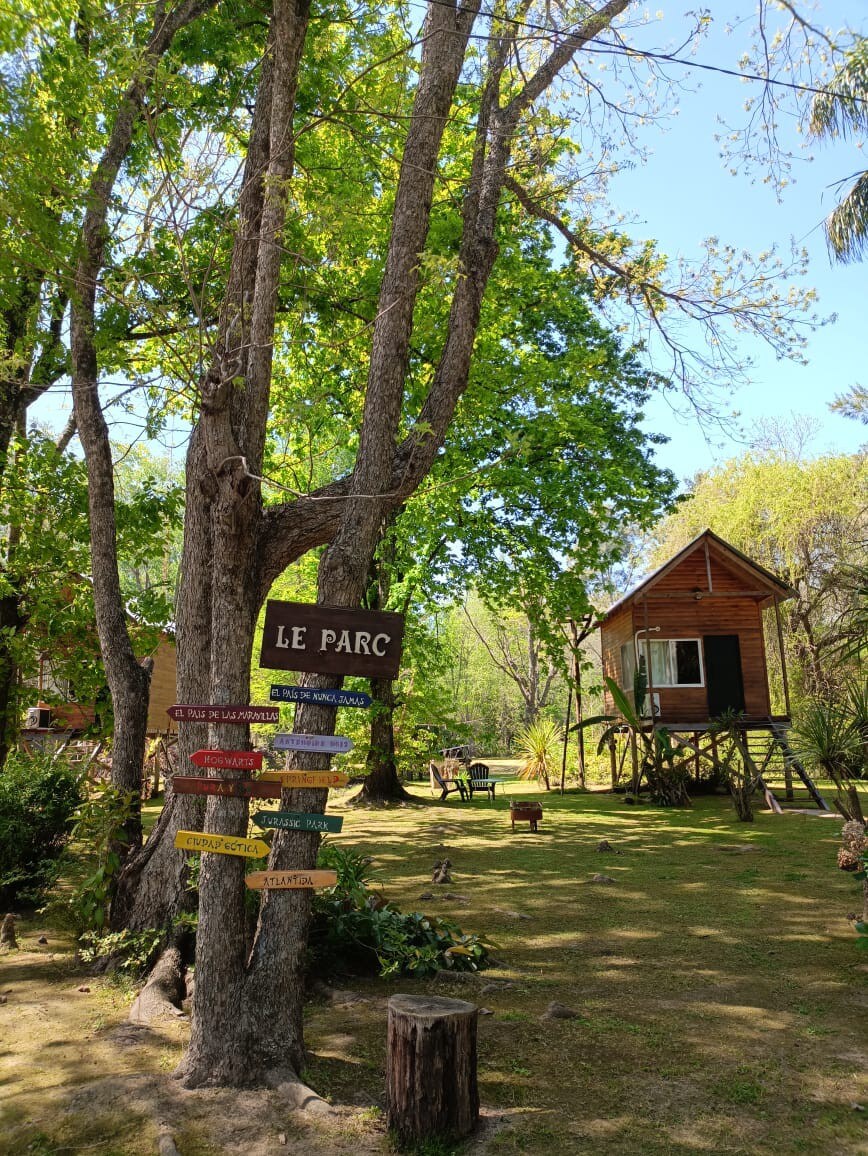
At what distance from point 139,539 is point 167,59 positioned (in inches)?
219

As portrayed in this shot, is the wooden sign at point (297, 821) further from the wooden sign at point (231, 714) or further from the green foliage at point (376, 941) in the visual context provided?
the green foliage at point (376, 941)

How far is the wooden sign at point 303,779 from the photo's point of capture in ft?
15.7

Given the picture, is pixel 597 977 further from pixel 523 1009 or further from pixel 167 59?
pixel 167 59

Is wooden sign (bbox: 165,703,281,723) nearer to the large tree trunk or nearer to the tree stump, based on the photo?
the large tree trunk

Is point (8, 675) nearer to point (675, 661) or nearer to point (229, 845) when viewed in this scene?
point (229, 845)

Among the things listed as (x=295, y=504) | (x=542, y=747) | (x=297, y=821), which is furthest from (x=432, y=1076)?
(x=542, y=747)

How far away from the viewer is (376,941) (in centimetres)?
650

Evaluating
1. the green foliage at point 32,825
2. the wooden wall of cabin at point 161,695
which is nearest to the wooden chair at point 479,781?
the wooden wall of cabin at point 161,695

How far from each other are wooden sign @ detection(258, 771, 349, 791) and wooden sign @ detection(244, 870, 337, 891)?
0.47m

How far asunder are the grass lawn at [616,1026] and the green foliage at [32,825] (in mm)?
601

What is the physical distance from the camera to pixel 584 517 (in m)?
16.3

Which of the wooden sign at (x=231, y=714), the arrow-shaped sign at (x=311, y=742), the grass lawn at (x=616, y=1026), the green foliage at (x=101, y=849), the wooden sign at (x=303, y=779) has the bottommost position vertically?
the grass lawn at (x=616, y=1026)

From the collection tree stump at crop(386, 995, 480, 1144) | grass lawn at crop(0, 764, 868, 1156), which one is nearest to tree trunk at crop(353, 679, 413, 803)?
grass lawn at crop(0, 764, 868, 1156)

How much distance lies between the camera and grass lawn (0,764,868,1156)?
4.06 metres
